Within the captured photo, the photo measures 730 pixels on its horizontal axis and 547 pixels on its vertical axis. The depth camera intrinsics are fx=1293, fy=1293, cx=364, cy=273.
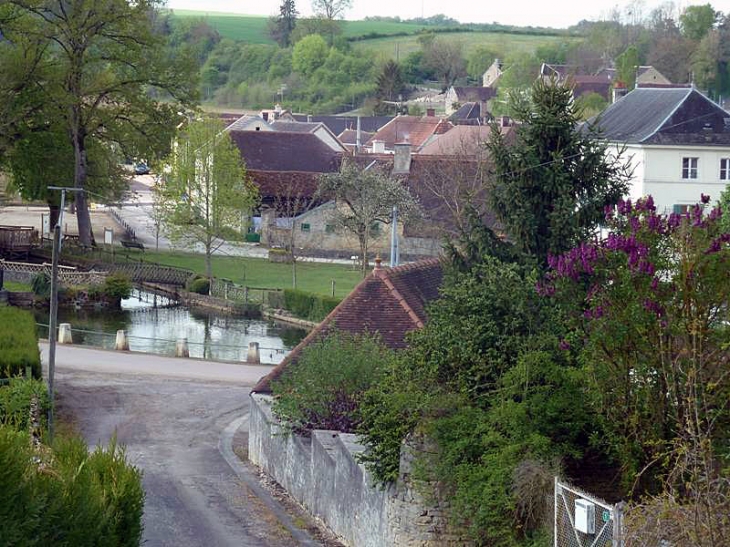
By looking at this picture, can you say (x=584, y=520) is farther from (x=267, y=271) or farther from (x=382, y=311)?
(x=267, y=271)

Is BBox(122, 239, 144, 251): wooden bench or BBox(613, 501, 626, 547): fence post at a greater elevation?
BBox(122, 239, 144, 251): wooden bench

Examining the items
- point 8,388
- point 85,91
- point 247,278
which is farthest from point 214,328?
point 8,388

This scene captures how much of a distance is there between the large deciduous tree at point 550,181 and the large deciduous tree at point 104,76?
3625cm

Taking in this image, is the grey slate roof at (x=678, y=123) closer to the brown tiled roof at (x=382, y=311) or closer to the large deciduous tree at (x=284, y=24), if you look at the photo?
the brown tiled roof at (x=382, y=311)

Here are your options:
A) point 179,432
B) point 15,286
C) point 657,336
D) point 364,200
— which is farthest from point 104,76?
point 657,336

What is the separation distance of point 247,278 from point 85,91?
455 inches

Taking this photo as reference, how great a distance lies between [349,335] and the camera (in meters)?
23.5

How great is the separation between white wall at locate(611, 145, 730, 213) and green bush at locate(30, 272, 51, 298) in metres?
23.5

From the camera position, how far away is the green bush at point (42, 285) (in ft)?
167

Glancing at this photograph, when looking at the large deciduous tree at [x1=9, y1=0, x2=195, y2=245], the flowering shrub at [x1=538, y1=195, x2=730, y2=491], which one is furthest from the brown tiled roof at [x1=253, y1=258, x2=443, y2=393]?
the large deciduous tree at [x1=9, y1=0, x2=195, y2=245]

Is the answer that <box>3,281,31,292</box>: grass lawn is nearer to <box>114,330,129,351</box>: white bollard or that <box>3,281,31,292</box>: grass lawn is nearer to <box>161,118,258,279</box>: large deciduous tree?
<box>161,118,258,279</box>: large deciduous tree

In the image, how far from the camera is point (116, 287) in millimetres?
51906

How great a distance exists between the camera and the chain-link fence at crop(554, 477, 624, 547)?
12305 mm

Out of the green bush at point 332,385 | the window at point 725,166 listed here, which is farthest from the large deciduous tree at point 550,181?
the window at point 725,166
